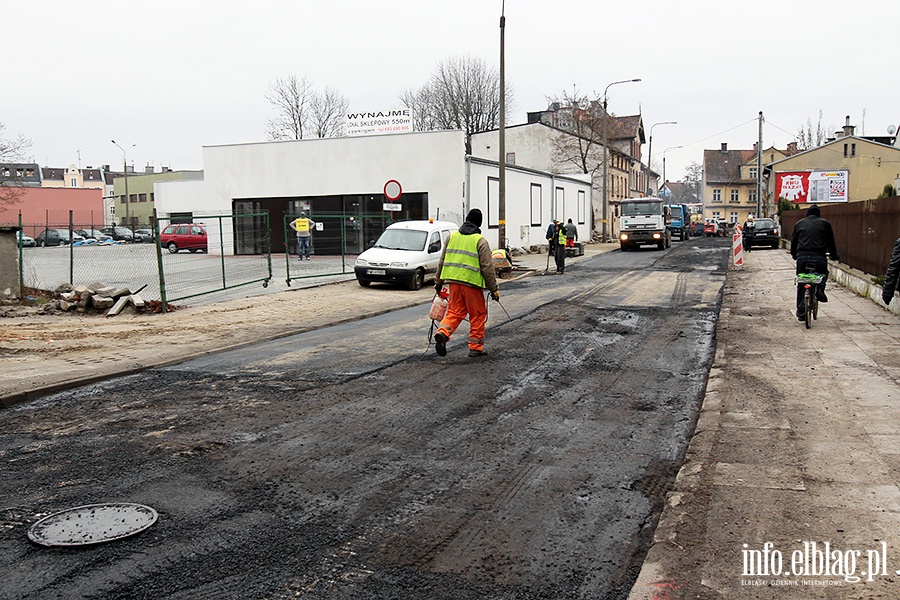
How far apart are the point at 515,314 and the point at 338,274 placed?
10.4m

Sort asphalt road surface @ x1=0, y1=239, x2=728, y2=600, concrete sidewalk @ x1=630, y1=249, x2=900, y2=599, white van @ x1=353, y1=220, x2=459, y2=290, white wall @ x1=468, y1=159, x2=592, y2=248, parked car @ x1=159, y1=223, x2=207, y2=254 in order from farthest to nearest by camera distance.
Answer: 1. white wall @ x1=468, y1=159, x2=592, y2=248
2. parked car @ x1=159, y1=223, x2=207, y2=254
3. white van @ x1=353, y1=220, x2=459, y2=290
4. asphalt road surface @ x1=0, y1=239, x2=728, y2=600
5. concrete sidewalk @ x1=630, y1=249, x2=900, y2=599

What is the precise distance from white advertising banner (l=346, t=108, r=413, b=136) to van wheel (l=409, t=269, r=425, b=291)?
18573 mm

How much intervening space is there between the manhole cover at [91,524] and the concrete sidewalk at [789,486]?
2.77 m

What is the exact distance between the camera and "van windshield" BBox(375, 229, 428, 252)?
20.9 m

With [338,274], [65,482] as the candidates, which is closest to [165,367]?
[65,482]

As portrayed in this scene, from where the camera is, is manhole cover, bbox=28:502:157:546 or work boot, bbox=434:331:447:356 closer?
manhole cover, bbox=28:502:157:546

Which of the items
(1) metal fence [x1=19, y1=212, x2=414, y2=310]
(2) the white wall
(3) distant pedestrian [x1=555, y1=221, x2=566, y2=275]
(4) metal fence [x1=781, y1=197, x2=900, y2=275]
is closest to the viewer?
(4) metal fence [x1=781, y1=197, x2=900, y2=275]

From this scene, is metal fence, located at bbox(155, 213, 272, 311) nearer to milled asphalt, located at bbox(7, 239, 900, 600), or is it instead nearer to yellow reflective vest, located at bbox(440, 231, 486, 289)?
yellow reflective vest, located at bbox(440, 231, 486, 289)

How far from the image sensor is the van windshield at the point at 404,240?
20.9m

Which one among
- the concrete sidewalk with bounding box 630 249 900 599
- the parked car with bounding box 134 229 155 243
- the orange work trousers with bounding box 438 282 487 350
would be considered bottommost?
the concrete sidewalk with bounding box 630 249 900 599

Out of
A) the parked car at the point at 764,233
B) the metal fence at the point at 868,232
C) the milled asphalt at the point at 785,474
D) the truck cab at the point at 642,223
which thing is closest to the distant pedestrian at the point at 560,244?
the metal fence at the point at 868,232

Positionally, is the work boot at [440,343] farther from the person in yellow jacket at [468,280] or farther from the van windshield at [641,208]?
the van windshield at [641,208]

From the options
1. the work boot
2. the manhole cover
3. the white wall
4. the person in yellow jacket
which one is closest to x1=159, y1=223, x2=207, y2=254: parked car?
the white wall

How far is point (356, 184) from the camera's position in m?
34.4
